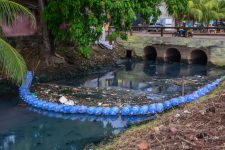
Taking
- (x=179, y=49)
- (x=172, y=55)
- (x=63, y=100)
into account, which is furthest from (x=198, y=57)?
(x=63, y=100)

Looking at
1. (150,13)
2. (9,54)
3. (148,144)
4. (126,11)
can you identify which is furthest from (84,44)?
(148,144)

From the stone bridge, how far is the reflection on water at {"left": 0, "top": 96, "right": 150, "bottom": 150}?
46.4 ft

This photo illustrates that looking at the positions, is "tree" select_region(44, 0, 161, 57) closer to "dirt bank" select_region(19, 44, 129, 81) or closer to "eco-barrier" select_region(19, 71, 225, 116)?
"dirt bank" select_region(19, 44, 129, 81)

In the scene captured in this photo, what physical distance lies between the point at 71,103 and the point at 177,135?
8.43 meters

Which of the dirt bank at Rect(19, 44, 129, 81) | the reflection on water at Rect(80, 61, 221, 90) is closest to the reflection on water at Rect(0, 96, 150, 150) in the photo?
the dirt bank at Rect(19, 44, 129, 81)

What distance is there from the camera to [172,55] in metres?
29.1

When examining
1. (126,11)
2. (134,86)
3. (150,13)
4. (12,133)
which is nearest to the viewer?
(12,133)

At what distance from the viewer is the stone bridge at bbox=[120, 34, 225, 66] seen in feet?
81.7

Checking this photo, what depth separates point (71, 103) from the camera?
572 inches

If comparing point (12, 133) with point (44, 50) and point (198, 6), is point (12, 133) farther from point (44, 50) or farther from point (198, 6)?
point (198, 6)

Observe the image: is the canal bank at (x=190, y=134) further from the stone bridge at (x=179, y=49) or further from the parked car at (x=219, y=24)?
the parked car at (x=219, y=24)

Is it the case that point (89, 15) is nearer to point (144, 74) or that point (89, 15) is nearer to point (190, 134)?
point (144, 74)

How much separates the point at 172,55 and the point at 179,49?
2.10 meters

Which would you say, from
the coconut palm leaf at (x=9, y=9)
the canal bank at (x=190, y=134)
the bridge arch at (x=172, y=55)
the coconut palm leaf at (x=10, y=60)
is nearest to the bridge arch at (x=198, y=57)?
the bridge arch at (x=172, y=55)
